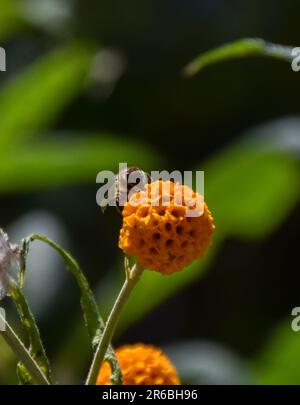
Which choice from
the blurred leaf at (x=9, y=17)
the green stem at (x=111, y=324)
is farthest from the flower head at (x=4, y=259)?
the blurred leaf at (x=9, y=17)

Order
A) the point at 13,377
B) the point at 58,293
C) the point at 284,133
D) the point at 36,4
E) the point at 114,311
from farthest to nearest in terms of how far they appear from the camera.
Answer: the point at 36,4
the point at 58,293
the point at 284,133
the point at 13,377
the point at 114,311

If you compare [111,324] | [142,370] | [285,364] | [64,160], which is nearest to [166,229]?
[111,324]

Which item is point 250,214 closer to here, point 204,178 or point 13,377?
point 204,178

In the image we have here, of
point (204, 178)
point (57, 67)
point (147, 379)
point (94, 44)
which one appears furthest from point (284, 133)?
point (94, 44)

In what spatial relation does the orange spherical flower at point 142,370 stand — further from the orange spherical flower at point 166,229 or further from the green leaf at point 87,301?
the orange spherical flower at point 166,229

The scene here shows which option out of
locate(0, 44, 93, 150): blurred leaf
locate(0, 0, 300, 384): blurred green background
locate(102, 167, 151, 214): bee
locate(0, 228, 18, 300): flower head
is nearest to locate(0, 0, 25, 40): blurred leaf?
locate(0, 0, 300, 384): blurred green background


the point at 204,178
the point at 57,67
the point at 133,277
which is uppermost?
the point at 57,67

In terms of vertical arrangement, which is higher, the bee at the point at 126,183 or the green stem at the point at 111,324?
the bee at the point at 126,183
